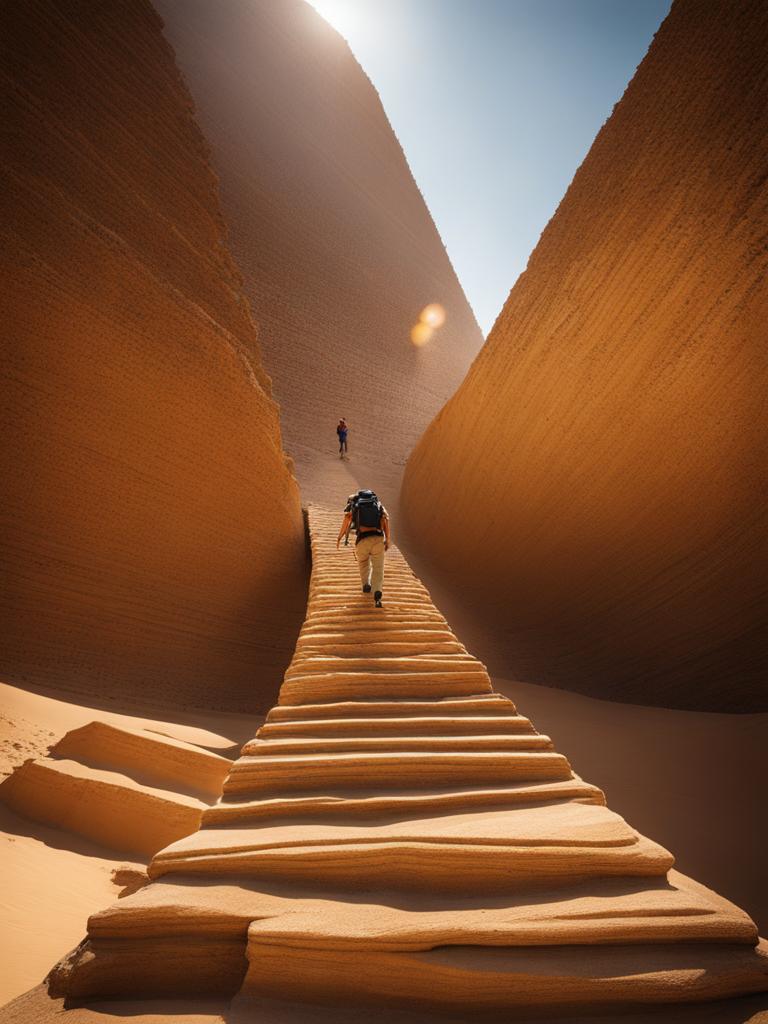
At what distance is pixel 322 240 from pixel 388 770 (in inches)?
832

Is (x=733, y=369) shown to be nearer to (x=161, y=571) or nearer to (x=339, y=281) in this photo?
(x=161, y=571)

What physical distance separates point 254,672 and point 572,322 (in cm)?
523

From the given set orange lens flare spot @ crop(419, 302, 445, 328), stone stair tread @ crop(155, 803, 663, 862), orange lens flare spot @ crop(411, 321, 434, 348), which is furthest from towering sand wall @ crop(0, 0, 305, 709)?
orange lens flare spot @ crop(419, 302, 445, 328)

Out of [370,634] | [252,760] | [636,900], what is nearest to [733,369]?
[370,634]

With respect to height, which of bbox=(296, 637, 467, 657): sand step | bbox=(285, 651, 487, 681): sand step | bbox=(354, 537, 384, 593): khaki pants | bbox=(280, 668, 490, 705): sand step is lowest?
bbox=(280, 668, 490, 705): sand step

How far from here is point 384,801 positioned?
177 cm

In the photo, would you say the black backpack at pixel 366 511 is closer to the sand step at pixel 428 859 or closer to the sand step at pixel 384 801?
the sand step at pixel 384 801

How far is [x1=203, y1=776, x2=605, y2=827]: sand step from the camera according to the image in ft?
5.76

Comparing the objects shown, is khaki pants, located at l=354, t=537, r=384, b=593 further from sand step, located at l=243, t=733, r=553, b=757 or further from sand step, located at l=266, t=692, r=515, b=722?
sand step, located at l=243, t=733, r=553, b=757

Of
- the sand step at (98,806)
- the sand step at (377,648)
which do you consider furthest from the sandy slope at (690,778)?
the sand step at (98,806)

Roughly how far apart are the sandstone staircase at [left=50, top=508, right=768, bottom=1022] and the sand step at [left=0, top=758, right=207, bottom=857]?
1.66 meters

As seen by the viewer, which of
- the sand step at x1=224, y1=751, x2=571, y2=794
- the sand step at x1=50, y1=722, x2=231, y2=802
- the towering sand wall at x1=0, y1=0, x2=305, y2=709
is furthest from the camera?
the towering sand wall at x1=0, y1=0, x2=305, y2=709

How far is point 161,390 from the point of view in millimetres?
5152

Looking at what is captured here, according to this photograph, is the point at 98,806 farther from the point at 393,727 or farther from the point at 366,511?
the point at 366,511
